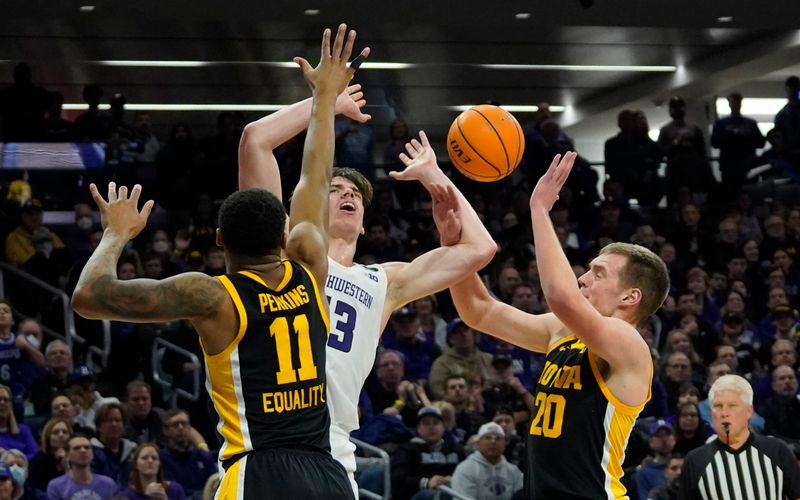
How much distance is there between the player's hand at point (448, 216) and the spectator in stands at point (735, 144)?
12.7 meters

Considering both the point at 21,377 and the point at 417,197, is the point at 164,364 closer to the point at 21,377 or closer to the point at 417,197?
the point at 21,377

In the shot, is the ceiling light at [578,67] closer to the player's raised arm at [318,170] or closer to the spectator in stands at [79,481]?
the spectator in stands at [79,481]

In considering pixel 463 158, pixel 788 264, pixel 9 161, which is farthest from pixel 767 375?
pixel 9 161

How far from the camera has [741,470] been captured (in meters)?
8.26

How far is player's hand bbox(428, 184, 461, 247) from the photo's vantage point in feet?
19.6

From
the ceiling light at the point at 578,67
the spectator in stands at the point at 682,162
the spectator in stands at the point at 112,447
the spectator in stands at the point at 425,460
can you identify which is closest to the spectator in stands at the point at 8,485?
the spectator in stands at the point at 112,447

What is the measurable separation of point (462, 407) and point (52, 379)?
12.1 feet

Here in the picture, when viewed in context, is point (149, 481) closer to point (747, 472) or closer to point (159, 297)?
point (747, 472)

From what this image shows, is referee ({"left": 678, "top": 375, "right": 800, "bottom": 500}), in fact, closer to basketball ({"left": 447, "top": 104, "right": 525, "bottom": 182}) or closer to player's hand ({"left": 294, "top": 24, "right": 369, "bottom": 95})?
basketball ({"left": 447, "top": 104, "right": 525, "bottom": 182})

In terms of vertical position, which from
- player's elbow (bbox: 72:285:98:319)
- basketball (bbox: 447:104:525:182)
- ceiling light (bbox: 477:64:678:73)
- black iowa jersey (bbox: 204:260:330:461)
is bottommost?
black iowa jersey (bbox: 204:260:330:461)

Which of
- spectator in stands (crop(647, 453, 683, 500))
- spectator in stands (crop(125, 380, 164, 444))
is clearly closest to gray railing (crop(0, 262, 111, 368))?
spectator in stands (crop(125, 380, 164, 444))

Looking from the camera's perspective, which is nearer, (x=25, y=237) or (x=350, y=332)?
(x=350, y=332)

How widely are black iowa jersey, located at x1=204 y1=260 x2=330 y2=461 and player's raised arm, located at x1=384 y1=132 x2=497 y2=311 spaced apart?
4.46 feet

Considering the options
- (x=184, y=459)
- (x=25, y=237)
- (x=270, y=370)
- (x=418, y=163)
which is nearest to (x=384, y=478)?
(x=184, y=459)
